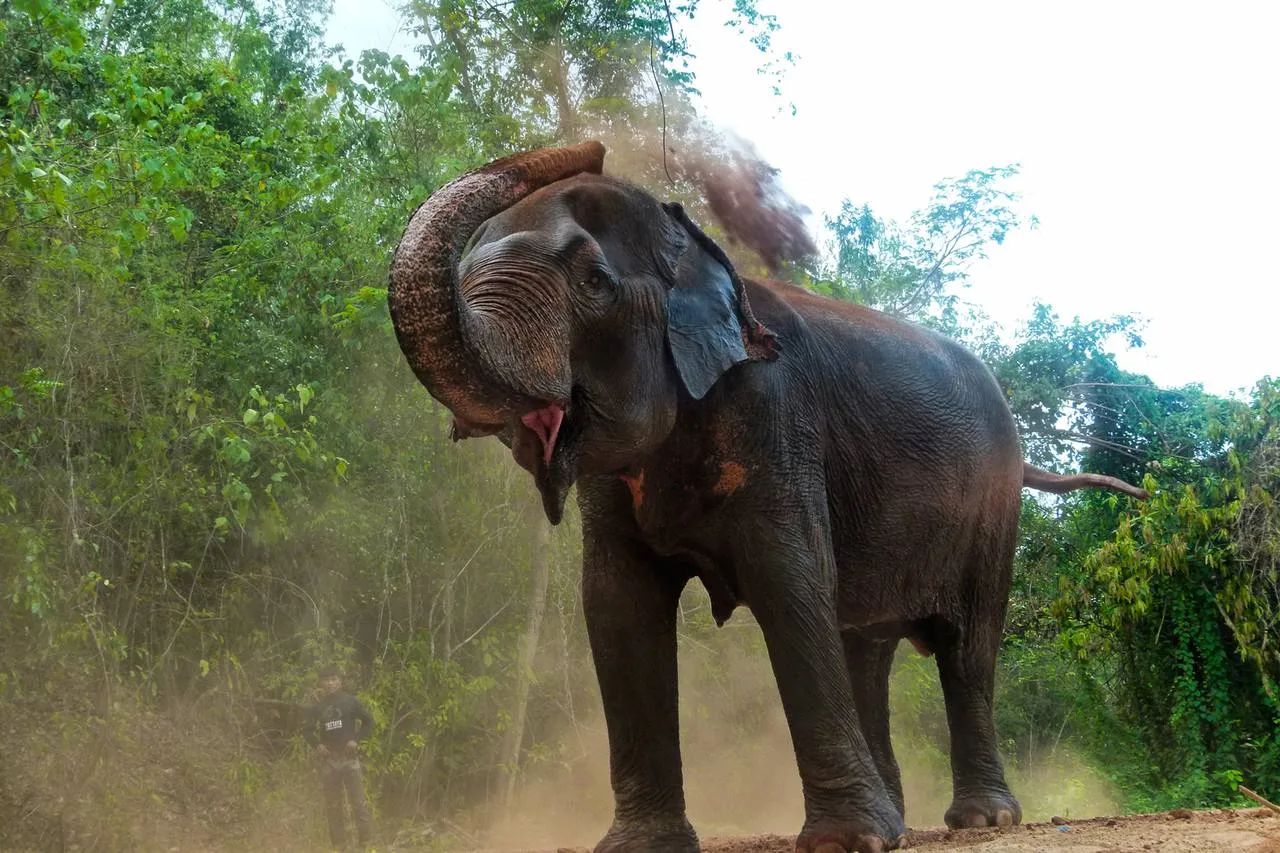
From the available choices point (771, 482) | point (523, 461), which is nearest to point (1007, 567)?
point (771, 482)

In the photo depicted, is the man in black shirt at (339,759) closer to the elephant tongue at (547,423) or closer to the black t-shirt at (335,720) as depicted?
the black t-shirt at (335,720)

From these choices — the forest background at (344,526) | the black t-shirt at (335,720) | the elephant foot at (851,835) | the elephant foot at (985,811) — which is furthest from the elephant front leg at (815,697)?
the black t-shirt at (335,720)

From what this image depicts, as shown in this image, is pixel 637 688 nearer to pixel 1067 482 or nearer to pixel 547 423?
pixel 547 423

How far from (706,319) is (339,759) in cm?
617

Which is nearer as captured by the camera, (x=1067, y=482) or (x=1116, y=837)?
(x=1116, y=837)

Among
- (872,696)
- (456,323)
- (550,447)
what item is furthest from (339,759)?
(456,323)

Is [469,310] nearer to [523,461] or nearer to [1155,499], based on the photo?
[523,461]

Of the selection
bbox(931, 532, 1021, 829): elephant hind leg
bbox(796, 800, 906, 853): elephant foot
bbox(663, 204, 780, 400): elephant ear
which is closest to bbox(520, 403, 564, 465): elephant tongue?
bbox(663, 204, 780, 400): elephant ear

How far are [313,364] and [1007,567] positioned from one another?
6.28 meters

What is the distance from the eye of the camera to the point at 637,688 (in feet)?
15.6

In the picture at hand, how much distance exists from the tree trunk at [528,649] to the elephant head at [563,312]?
22.1ft

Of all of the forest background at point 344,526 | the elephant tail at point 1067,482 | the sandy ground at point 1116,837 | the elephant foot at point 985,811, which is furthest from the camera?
the forest background at point 344,526

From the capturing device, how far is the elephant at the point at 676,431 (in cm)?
381

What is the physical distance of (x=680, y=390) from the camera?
4426 mm
